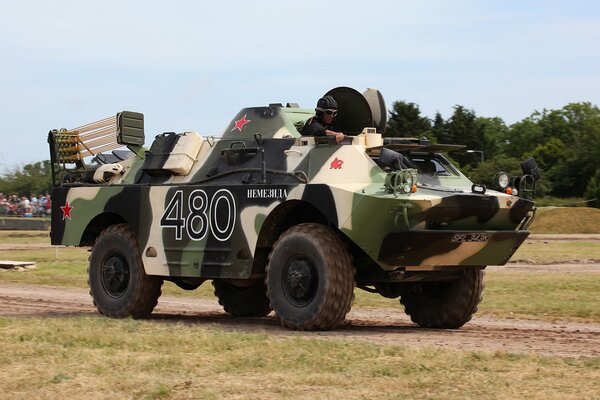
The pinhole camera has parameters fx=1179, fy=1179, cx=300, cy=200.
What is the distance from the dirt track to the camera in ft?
42.0

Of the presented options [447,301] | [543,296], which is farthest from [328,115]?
[543,296]

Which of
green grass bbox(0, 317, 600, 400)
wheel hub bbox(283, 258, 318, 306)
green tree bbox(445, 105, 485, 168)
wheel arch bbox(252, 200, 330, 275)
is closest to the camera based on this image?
green grass bbox(0, 317, 600, 400)

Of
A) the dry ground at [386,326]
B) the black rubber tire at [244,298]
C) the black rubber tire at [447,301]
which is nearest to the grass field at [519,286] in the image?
the dry ground at [386,326]

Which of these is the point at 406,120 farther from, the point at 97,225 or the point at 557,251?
the point at 97,225

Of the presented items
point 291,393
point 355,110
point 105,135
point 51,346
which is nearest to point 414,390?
point 291,393

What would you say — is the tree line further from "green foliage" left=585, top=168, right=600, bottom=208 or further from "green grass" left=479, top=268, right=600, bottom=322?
"green grass" left=479, top=268, right=600, bottom=322

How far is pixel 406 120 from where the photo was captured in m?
61.6

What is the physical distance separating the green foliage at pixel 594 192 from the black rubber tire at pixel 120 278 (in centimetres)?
4160

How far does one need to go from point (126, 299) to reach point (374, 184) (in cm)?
445

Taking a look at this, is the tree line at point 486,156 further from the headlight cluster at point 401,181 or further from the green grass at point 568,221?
the headlight cluster at point 401,181

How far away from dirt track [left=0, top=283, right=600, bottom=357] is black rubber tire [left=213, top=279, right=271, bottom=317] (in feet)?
0.61

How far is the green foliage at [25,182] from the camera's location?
77.1 metres

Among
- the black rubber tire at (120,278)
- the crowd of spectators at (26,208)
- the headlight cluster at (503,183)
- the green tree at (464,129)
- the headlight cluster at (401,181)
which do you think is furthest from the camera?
the green tree at (464,129)

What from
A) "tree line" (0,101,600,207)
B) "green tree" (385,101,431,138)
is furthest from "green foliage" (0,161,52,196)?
"green tree" (385,101,431,138)
